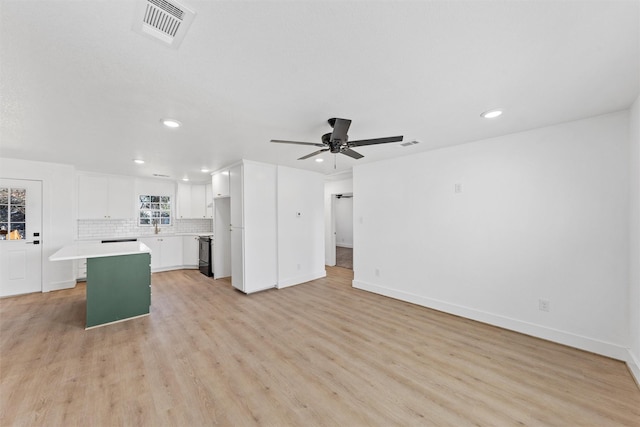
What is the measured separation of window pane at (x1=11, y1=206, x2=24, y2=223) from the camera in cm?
432

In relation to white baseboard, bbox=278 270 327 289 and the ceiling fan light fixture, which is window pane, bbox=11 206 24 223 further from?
the ceiling fan light fixture

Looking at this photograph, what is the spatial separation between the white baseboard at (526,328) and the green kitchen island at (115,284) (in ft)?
13.1

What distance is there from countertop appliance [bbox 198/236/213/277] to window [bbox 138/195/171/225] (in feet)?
4.33

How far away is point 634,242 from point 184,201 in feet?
26.8

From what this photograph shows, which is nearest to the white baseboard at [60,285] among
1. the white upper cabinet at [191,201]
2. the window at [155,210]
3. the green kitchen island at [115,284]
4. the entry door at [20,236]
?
the entry door at [20,236]

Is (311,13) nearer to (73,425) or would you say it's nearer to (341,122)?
(341,122)

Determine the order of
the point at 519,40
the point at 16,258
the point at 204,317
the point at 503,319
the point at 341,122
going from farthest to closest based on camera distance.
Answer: the point at 16,258 < the point at 204,317 < the point at 503,319 < the point at 341,122 < the point at 519,40

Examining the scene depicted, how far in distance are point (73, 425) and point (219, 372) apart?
969mm

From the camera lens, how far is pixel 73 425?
5.49 feet

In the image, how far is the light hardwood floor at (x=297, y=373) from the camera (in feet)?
5.82

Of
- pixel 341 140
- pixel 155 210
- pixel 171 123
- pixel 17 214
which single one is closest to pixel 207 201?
pixel 155 210

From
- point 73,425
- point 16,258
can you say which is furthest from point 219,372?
point 16,258

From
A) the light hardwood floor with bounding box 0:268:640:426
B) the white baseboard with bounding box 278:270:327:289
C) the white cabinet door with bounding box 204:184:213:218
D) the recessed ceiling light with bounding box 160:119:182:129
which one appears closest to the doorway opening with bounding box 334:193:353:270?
the white baseboard with bounding box 278:270:327:289

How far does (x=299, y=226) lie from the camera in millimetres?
5301
